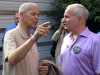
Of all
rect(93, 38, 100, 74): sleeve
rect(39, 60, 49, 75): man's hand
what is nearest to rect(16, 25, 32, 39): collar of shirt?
rect(39, 60, 49, 75): man's hand

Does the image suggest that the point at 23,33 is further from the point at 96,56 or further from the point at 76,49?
the point at 96,56

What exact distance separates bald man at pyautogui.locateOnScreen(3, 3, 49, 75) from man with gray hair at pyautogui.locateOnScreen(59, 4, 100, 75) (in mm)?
486

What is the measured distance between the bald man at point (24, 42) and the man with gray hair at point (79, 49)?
49 cm

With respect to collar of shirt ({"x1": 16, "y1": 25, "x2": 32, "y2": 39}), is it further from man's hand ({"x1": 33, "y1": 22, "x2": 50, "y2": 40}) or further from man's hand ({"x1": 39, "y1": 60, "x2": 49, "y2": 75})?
man's hand ({"x1": 39, "y1": 60, "x2": 49, "y2": 75})

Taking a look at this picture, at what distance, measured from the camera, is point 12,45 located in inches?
173

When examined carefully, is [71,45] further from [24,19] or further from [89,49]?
[24,19]

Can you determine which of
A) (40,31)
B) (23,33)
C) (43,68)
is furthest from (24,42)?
(43,68)

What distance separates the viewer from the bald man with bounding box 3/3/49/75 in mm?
4309

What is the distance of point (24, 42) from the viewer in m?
4.43

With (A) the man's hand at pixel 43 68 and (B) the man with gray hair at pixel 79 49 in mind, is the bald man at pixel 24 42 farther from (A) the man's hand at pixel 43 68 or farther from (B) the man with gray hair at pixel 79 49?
(B) the man with gray hair at pixel 79 49

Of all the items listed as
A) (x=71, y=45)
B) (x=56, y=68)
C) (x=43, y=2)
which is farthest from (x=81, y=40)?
(x=43, y=2)

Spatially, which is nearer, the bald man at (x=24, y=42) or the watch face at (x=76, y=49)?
the bald man at (x=24, y=42)

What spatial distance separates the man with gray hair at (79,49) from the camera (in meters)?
4.76

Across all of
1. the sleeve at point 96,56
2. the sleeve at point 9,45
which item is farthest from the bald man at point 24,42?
the sleeve at point 96,56
